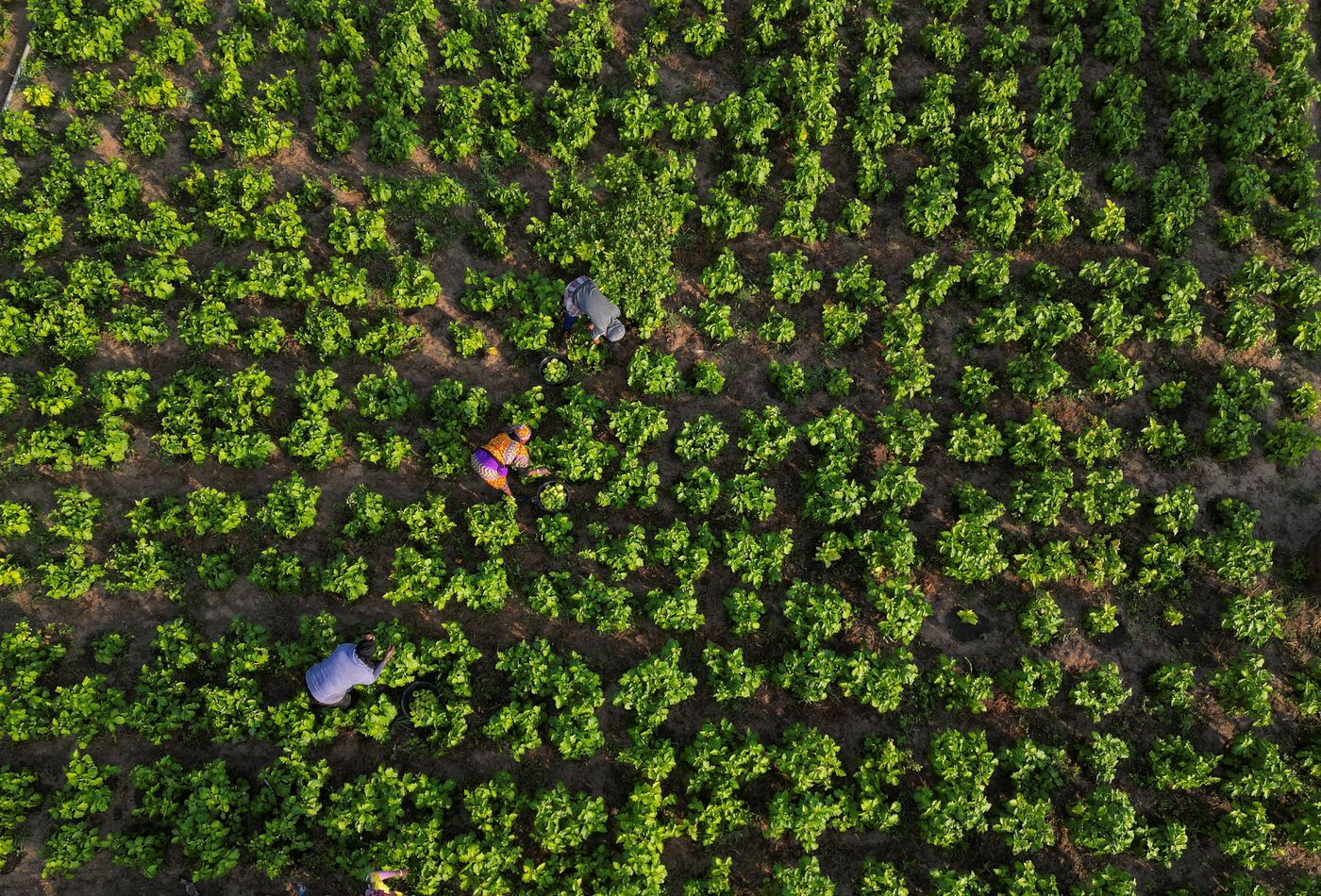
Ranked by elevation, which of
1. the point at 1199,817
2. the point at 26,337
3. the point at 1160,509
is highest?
the point at 26,337

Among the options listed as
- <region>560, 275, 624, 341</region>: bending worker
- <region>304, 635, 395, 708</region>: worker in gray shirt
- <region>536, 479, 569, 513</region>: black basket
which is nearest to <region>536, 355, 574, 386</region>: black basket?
<region>560, 275, 624, 341</region>: bending worker

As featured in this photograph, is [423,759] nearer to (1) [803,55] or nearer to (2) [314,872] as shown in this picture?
(2) [314,872]

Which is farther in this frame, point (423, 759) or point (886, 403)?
point (886, 403)

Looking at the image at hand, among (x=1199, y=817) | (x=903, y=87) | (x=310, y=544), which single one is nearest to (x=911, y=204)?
(x=903, y=87)

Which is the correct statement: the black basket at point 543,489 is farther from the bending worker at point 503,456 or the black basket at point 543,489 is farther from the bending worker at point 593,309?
the bending worker at point 593,309

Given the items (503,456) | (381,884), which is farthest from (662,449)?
(381,884)

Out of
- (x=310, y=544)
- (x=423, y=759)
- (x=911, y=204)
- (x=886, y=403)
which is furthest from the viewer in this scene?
(x=911, y=204)

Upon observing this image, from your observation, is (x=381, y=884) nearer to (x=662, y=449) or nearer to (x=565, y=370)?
(x=662, y=449)
